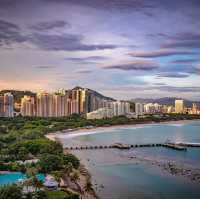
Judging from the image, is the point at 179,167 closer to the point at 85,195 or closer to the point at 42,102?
the point at 85,195

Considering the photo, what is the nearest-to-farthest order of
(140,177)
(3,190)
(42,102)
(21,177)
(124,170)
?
(3,190) < (21,177) < (140,177) < (124,170) < (42,102)

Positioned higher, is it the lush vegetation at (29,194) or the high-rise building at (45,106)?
the high-rise building at (45,106)

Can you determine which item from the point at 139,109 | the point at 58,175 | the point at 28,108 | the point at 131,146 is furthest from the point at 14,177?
the point at 139,109

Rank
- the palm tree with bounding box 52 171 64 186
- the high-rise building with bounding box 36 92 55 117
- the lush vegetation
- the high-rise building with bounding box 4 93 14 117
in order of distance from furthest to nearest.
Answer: the high-rise building with bounding box 36 92 55 117
the high-rise building with bounding box 4 93 14 117
the palm tree with bounding box 52 171 64 186
the lush vegetation

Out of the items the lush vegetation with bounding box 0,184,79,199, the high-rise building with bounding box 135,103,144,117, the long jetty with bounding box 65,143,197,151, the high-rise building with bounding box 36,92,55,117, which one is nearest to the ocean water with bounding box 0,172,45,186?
the lush vegetation with bounding box 0,184,79,199

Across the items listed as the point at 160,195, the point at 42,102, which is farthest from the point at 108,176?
the point at 42,102

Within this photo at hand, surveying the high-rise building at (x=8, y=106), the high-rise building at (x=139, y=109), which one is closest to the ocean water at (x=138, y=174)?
the high-rise building at (x=8, y=106)

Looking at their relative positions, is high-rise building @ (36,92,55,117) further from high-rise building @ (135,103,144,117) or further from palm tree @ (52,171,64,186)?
palm tree @ (52,171,64,186)

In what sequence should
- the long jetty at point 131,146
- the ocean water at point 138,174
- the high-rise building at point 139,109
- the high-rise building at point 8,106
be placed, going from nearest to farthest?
the ocean water at point 138,174
the long jetty at point 131,146
the high-rise building at point 8,106
the high-rise building at point 139,109

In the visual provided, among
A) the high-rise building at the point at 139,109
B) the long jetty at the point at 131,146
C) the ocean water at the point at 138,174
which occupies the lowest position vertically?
the ocean water at the point at 138,174

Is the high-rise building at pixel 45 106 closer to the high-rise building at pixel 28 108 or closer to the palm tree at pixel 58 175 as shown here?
the high-rise building at pixel 28 108

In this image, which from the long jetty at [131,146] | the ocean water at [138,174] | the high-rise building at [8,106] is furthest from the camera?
the high-rise building at [8,106]
